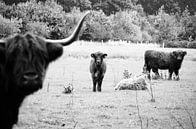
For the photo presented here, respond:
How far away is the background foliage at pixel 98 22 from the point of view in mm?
43294

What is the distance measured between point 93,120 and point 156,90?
19.7ft

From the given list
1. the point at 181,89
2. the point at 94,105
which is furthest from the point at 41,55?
the point at 181,89

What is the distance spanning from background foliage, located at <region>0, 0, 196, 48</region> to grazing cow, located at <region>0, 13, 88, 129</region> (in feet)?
96.3

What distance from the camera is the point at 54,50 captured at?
→ 4.57 m

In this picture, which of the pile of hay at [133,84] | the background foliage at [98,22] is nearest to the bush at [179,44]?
the background foliage at [98,22]

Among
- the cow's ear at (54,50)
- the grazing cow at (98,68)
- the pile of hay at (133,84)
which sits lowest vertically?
the pile of hay at (133,84)

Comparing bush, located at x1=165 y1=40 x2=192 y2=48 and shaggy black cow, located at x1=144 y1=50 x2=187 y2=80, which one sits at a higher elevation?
shaggy black cow, located at x1=144 y1=50 x2=187 y2=80

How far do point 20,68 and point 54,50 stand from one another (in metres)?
0.75

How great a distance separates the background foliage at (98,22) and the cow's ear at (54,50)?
1150 inches

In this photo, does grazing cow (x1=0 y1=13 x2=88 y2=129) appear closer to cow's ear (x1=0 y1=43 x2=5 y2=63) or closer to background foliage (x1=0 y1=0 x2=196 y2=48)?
cow's ear (x1=0 y1=43 x2=5 y2=63)

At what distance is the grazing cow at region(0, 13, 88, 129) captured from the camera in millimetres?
3885

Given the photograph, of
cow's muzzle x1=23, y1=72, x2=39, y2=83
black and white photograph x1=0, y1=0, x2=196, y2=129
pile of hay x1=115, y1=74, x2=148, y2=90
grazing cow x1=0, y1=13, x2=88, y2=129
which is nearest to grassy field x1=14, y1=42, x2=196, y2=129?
black and white photograph x1=0, y1=0, x2=196, y2=129

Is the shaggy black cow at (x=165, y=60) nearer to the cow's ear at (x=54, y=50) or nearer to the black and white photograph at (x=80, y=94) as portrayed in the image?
the black and white photograph at (x=80, y=94)

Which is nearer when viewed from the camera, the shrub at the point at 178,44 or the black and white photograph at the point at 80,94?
the black and white photograph at the point at 80,94
